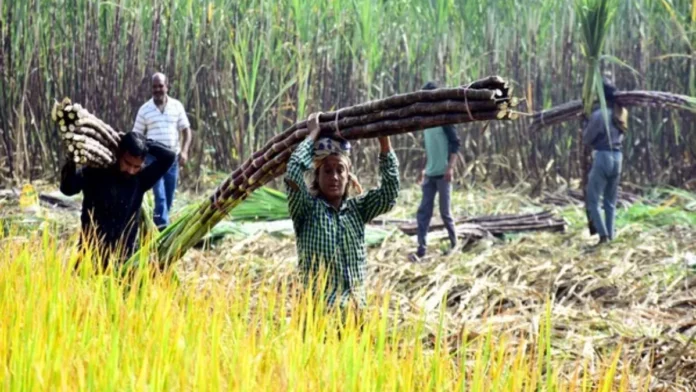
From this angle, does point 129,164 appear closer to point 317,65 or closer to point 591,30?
point 591,30

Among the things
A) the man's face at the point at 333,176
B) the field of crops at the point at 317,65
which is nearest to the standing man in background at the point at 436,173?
the field of crops at the point at 317,65

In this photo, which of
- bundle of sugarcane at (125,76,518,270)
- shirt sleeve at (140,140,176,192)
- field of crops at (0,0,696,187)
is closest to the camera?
bundle of sugarcane at (125,76,518,270)

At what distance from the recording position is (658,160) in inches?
463

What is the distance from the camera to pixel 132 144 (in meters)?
4.78

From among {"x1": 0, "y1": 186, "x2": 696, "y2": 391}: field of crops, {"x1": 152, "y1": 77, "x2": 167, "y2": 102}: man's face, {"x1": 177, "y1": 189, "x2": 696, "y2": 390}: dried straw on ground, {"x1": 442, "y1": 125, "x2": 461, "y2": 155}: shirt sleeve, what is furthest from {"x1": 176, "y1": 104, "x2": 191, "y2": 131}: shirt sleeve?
{"x1": 442, "y1": 125, "x2": 461, "y2": 155}: shirt sleeve

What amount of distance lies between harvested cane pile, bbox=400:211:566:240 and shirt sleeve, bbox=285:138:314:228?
4.45 meters

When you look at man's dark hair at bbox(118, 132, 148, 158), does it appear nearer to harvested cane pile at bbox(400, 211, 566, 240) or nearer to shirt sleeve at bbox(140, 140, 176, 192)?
shirt sleeve at bbox(140, 140, 176, 192)

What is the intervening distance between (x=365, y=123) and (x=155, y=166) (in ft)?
4.34

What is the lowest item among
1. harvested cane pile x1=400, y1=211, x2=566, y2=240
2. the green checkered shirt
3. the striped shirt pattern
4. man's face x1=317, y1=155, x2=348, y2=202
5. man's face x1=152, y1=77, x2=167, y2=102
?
harvested cane pile x1=400, y1=211, x2=566, y2=240

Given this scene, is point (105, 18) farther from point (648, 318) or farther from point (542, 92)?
point (648, 318)

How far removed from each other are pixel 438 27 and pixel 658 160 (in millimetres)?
2478

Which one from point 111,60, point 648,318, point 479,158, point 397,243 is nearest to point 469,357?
point 648,318

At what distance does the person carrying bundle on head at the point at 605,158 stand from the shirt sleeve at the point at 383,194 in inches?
172

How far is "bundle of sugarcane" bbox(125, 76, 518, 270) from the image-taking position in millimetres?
3539
